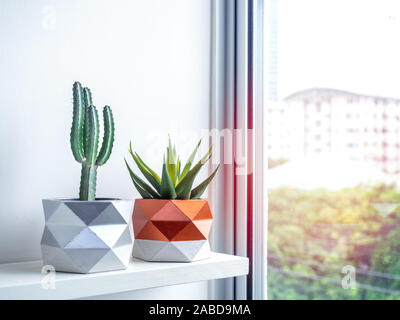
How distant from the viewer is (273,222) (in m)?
1.12

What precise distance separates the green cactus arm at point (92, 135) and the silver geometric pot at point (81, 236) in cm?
8

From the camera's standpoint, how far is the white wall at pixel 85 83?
0.88 m

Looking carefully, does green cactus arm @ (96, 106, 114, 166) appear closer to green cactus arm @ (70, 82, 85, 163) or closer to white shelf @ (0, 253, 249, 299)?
green cactus arm @ (70, 82, 85, 163)

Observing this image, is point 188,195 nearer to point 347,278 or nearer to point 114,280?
point 114,280

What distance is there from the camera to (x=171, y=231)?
0.90 meters

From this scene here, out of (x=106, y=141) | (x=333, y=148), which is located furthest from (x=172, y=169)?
(x=333, y=148)

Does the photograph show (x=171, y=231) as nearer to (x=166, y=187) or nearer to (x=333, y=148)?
(x=166, y=187)

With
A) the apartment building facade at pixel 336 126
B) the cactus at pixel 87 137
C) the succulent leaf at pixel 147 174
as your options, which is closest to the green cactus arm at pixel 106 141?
the cactus at pixel 87 137

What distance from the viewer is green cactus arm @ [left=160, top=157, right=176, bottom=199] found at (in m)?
0.92

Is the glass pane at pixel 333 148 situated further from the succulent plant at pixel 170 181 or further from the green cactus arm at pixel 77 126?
the green cactus arm at pixel 77 126

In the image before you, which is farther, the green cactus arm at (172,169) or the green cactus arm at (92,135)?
the green cactus arm at (172,169)
